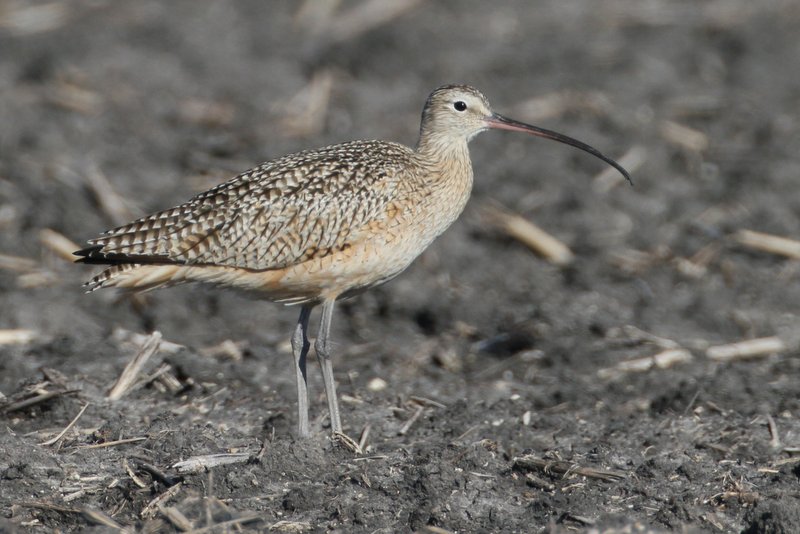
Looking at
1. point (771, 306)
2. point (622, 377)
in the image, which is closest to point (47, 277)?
point (622, 377)

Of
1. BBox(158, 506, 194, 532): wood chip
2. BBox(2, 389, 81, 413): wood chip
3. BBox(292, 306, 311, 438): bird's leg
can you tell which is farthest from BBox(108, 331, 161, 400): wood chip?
BBox(158, 506, 194, 532): wood chip

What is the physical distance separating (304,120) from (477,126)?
4.86 meters

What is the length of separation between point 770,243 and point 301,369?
4.49 metres

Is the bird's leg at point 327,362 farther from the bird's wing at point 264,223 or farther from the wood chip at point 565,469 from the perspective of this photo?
the wood chip at point 565,469

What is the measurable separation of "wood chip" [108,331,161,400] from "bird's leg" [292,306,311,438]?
0.86 meters

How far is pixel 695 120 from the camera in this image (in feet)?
41.8

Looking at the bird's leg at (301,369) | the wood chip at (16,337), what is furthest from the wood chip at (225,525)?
the wood chip at (16,337)

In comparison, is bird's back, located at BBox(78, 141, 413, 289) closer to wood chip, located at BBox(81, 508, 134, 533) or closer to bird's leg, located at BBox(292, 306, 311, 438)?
bird's leg, located at BBox(292, 306, 311, 438)

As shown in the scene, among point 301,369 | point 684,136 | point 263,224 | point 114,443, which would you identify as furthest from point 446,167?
point 684,136

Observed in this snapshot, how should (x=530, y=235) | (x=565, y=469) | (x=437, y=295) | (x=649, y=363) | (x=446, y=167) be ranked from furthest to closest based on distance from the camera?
(x=530, y=235)
(x=437, y=295)
(x=649, y=363)
(x=446, y=167)
(x=565, y=469)

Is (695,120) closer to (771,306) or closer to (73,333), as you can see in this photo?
(771,306)

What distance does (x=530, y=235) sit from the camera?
10273mm

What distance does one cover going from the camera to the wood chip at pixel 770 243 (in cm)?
985

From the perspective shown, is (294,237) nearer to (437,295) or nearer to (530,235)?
(437,295)
